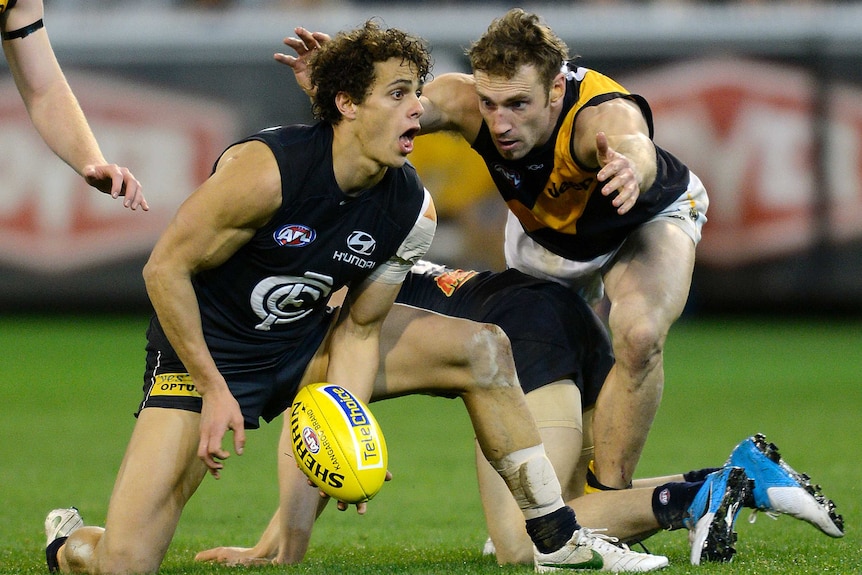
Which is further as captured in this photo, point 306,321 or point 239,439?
point 306,321

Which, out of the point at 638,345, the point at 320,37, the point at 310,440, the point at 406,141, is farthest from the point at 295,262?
the point at 638,345

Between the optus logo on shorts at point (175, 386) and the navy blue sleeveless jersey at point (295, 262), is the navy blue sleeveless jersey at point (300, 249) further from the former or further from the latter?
the optus logo on shorts at point (175, 386)

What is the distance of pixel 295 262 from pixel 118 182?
74cm

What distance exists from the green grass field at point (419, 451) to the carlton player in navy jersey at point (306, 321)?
12.2 inches

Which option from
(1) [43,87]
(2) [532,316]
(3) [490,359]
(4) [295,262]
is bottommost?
(2) [532,316]

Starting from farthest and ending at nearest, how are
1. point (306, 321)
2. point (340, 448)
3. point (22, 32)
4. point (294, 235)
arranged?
point (22, 32), point (306, 321), point (294, 235), point (340, 448)

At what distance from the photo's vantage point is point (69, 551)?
493cm

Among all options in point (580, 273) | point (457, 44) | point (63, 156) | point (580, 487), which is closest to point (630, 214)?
point (580, 273)

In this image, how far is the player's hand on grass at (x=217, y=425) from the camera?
448cm

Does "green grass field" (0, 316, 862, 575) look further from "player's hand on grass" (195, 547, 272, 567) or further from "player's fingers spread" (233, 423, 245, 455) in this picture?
"player's fingers spread" (233, 423, 245, 455)

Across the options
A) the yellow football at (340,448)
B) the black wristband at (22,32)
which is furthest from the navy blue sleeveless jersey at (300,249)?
the black wristband at (22,32)

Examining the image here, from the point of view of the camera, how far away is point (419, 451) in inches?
324

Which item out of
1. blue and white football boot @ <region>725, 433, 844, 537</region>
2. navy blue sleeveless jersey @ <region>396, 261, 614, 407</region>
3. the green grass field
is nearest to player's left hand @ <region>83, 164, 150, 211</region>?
the green grass field

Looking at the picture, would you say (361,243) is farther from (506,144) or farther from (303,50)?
(303,50)
